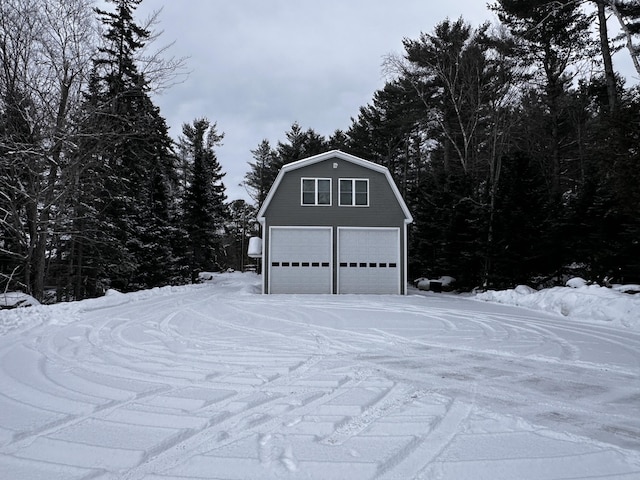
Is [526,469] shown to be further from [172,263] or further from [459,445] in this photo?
[172,263]

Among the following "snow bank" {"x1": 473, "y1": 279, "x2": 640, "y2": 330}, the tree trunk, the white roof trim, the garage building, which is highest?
the tree trunk

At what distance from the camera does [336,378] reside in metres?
3.77

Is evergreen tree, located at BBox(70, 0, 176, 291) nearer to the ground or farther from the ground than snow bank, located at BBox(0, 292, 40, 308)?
farther from the ground

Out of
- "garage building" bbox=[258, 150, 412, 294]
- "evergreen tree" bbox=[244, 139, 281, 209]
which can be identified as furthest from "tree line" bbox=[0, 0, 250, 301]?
"evergreen tree" bbox=[244, 139, 281, 209]

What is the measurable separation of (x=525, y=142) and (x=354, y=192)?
10.2 meters

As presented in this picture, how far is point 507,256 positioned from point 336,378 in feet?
42.4

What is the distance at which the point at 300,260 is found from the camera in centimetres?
1545

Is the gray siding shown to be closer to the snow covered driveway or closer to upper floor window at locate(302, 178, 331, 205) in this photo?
upper floor window at locate(302, 178, 331, 205)

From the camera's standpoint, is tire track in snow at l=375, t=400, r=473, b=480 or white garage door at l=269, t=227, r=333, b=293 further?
white garage door at l=269, t=227, r=333, b=293

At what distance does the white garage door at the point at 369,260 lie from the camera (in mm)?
15469

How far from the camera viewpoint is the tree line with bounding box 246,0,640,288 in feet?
39.3

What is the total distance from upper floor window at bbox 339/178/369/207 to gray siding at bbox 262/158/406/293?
154 mm

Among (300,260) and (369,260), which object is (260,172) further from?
(369,260)

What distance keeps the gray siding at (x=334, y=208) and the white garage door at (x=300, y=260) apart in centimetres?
25
